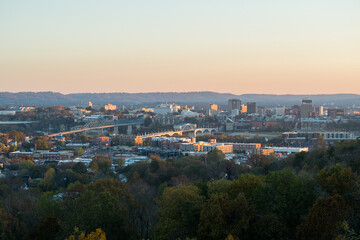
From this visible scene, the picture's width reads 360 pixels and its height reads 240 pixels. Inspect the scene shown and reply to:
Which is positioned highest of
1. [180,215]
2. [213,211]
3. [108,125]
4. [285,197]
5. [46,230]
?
[285,197]

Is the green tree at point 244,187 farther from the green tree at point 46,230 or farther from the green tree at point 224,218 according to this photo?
the green tree at point 46,230

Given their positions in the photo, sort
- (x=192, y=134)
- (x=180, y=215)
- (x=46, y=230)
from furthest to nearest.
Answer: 1. (x=192, y=134)
2. (x=46, y=230)
3. (x=180, y=215)

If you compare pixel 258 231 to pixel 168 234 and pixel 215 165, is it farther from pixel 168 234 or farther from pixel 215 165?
A: pixel 215 165

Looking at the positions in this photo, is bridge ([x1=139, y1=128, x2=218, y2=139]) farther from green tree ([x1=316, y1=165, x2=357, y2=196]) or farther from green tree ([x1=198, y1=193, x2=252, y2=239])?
green tree ([x1=198, y1=193, x2=252, y2=239])

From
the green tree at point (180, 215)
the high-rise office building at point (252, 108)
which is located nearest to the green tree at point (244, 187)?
the green tree at point (180, 215)

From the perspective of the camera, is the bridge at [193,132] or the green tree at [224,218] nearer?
the green tree at [224,218]

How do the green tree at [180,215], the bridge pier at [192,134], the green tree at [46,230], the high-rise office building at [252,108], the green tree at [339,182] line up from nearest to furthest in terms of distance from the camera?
the green tree at [180,215] < the green tree at [339,182] < the green tree at [46,230] < the bridge pier at [192,134] < the high-rise office building at [252,108]

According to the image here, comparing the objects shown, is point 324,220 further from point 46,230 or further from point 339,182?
point 46,230

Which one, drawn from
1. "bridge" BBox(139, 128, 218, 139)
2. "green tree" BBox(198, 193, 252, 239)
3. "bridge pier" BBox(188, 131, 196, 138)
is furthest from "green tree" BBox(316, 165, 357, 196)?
"bridge" BBox(139, 128, 218, 139)

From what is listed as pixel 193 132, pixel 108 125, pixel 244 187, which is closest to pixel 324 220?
pixel 244 187

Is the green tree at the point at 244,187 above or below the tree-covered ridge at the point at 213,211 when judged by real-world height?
above

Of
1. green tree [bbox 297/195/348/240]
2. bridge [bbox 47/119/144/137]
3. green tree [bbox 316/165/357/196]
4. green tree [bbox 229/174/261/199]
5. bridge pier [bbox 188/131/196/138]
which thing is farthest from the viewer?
bridge [bbox 47/119/144/137]
